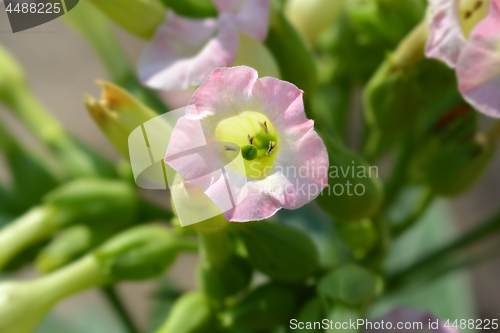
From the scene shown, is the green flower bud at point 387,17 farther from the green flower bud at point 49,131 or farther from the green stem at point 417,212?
the green flower bud at point 49,131

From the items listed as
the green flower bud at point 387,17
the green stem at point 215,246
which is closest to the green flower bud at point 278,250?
the green stem at point 215,246

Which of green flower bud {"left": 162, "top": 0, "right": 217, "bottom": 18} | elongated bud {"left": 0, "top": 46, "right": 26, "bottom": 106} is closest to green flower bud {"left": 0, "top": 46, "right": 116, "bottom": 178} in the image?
elongated bud {"left": 0, "top": 46, "right": 26, "bottom": 106}

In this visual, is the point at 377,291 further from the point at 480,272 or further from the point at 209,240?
the point at 480,272

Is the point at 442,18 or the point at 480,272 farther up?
the point at 442,18

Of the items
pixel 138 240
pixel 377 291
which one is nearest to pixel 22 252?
pixel 138 240

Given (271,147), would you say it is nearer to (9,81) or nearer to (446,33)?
(446,33)

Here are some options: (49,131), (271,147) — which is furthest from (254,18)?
(49,131)

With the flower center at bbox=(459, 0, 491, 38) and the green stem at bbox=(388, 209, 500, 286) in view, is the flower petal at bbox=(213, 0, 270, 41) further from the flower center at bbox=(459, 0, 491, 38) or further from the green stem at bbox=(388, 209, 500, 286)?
the green stem at bbox=(388, 209, 500, 286)

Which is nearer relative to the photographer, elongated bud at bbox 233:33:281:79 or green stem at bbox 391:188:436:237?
elongated bud at bbox 233:33:281:79
